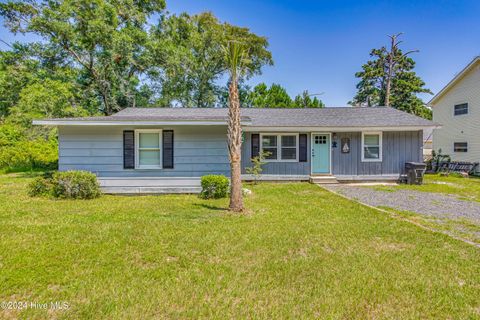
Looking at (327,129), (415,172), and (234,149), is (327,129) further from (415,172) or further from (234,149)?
(234,149)

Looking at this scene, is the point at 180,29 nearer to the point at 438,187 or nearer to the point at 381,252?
the point at 438,187

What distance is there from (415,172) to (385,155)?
4.60 feet

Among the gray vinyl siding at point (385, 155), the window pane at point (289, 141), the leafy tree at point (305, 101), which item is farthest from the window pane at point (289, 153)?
the leafy tree at point (305, 101)

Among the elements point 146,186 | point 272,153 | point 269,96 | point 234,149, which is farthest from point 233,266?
point 269,96

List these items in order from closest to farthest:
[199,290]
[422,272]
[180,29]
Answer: [199,290], [422,272], [180,29]

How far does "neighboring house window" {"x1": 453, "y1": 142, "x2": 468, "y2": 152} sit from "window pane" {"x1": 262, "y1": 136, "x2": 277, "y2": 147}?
13.1 m

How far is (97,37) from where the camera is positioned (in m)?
17.0

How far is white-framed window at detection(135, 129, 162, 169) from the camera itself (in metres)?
9.49

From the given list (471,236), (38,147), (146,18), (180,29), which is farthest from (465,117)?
(38,147)

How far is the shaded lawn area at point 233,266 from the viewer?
2625 millimetres

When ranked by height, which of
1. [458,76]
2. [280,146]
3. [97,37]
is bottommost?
[280,146]

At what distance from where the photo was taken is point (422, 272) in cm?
337

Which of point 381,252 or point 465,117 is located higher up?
point 465,117

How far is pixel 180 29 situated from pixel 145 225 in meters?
22.0
